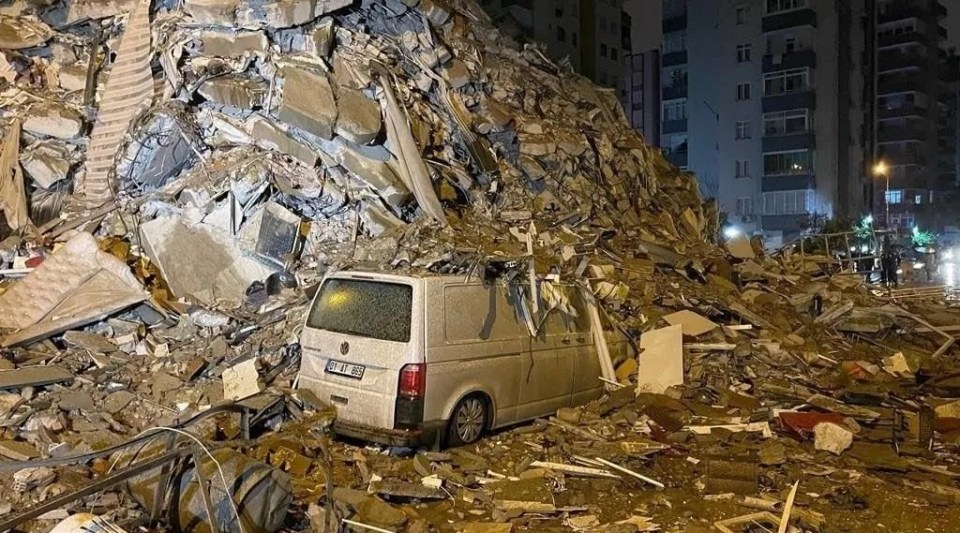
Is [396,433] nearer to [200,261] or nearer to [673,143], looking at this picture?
[200,261]

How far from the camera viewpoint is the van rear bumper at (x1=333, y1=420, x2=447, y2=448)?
605 cm

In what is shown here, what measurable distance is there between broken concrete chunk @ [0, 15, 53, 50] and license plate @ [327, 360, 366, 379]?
10.7 metres

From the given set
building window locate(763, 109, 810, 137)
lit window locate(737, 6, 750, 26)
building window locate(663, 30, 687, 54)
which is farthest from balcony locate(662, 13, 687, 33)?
building window locate(763, 109, 810, 137)

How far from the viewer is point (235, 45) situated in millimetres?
11633

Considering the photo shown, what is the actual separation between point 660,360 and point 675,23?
43.6 meters

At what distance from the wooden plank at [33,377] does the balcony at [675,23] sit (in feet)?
150

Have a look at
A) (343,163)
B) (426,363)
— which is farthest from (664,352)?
(343,163)

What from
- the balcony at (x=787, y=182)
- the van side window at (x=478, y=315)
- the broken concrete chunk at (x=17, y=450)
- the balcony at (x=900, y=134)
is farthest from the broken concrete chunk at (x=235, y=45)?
the balcony at (x=900, y=134)

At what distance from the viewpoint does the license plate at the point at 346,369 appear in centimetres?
627

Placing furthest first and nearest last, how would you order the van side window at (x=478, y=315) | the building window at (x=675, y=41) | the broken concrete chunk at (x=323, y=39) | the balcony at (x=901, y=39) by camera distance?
the balcony at (x=901, y=39) < the building window at (x=675, y=41) < the broken concrete chunk at (x=323, y=39) < the van side window at (x=478, y=315)

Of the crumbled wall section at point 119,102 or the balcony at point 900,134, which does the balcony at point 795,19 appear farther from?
the crumbled wall section at point 119,102

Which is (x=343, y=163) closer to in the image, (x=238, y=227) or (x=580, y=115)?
(x=238, y=227)

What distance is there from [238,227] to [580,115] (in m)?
8.01

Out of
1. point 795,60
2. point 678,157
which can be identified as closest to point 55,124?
point 795,60
